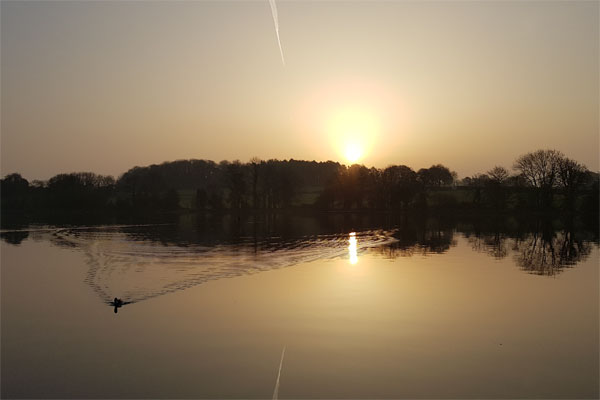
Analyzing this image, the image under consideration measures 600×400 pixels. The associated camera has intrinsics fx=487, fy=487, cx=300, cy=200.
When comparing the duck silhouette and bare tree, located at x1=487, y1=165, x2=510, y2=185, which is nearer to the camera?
the duck silhouette

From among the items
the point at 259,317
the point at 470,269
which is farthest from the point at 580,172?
the point at 259,317

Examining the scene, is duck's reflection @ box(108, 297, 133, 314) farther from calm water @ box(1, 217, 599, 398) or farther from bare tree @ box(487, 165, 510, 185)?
bare tree @ box(487, 165, 510, 185)

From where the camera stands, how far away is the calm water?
9367 millimetres

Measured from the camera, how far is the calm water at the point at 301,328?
30.7 feet

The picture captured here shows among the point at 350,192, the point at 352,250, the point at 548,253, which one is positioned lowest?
the point at 548,253

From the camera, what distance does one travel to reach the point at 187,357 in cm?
1081

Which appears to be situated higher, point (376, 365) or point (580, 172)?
point (580, 172)

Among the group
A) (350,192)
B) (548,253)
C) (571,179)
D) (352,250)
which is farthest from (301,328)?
(350,192)

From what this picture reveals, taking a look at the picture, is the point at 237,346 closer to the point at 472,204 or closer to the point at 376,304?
Result: the point at 376,304

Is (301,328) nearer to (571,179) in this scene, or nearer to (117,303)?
(117,303)

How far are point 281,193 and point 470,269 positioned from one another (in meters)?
87.3

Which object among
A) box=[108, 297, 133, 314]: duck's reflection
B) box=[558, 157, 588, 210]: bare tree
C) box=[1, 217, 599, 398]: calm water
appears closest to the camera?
box=[1, 217, 599, 398]: calm water

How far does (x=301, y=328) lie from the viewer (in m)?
13.0

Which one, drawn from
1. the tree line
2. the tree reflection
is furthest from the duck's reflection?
the tree line
